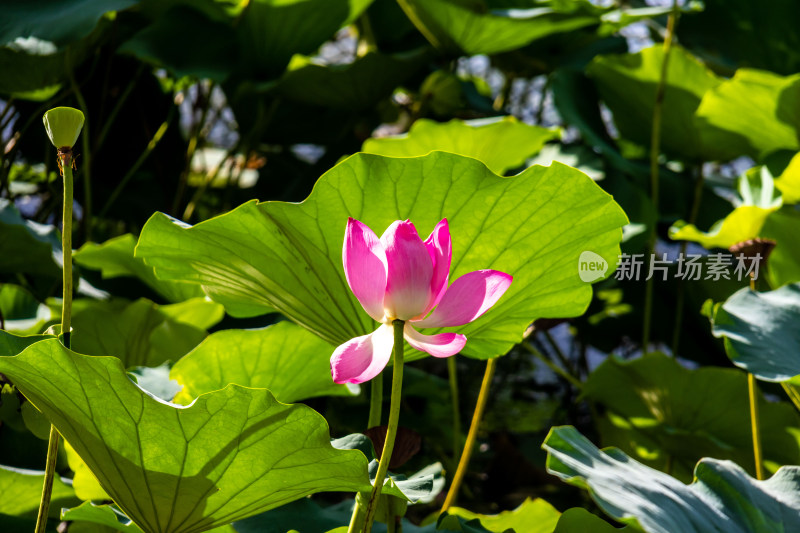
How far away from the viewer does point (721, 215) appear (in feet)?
4.81

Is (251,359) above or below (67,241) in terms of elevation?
below

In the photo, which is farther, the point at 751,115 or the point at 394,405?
the point at 751,115

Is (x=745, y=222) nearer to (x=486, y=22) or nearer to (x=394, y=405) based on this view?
(x=486, y=22)

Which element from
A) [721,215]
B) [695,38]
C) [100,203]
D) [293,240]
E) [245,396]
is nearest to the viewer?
[245,396]

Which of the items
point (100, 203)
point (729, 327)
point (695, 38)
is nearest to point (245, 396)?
point (729, 327)

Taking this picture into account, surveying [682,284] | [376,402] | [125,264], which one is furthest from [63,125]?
[682,284]

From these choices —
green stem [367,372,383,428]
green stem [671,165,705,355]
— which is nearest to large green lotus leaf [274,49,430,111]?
green stem [671,165,705,355]

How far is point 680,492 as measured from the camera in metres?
0.59

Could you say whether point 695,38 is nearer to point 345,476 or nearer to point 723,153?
point 723,153

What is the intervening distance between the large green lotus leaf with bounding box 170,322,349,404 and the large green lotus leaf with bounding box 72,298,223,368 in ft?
0.82

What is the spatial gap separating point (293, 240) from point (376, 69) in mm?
799

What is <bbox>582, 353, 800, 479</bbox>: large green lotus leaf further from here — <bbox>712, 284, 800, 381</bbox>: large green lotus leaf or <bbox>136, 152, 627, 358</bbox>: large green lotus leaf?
<bbox>136, 152, 627, 358</bbox>: large green lotus leaf

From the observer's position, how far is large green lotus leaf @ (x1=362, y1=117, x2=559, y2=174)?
1036 mm

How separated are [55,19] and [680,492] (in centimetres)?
104
